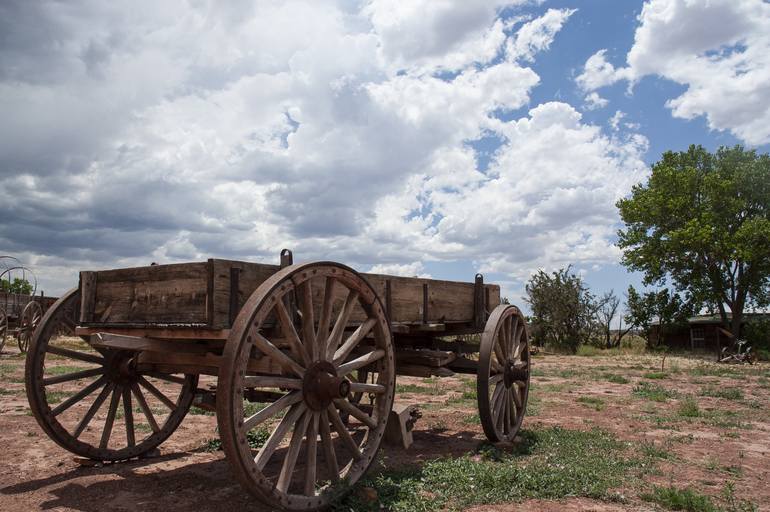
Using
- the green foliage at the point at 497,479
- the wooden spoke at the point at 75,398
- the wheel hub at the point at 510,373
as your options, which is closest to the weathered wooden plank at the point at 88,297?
the wooden spoke at the point at 75,398

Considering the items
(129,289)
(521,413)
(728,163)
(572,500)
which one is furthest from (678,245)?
(129,289)

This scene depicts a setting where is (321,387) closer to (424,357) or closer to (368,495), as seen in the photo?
(368,495)

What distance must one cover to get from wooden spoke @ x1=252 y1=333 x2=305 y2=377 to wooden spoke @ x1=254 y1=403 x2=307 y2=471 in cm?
22

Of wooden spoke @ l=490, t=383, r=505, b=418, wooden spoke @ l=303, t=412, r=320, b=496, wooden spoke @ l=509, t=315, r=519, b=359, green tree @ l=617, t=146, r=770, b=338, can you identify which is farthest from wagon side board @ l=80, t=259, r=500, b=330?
green tree @ l=617, t=146, r=770, b=338

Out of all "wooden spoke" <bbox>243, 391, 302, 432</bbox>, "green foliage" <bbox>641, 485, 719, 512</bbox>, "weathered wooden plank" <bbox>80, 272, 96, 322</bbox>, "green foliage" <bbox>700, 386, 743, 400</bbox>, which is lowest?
"green foliage" <bbox>700, 386, 743, 400</bbox>

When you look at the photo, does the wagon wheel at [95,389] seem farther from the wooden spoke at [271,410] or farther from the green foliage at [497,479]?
the green foliage at [497,479]

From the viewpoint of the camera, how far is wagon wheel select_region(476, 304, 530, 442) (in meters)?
5.48

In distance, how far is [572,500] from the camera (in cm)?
413

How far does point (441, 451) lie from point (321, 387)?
260cm

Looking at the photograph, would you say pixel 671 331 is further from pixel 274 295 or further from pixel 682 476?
pixel 274 295

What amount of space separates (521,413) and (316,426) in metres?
3.37

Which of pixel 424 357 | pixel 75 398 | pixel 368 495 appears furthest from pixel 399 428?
pixel 75 398

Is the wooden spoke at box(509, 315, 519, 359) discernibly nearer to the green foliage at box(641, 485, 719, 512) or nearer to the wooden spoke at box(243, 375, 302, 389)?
the green foliage at box(641, 485, 719, 512)

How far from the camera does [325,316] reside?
3.84m
